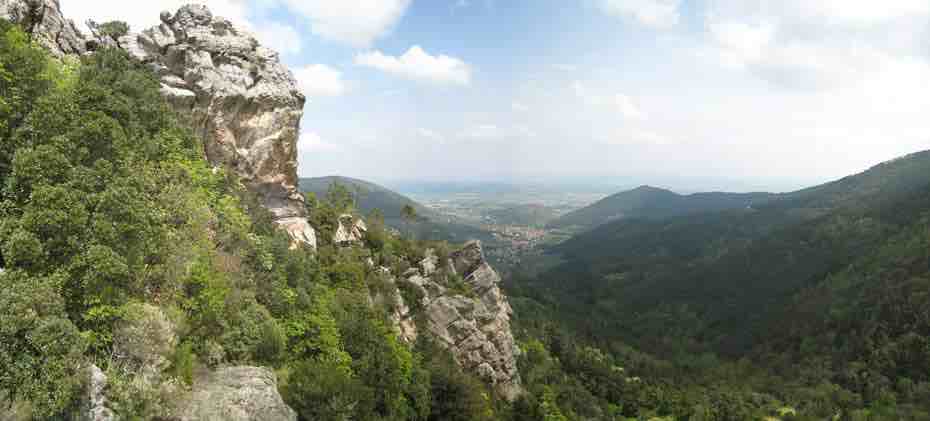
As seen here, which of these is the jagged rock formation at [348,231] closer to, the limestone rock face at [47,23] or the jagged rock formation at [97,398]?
the limestone rock face at [47,23]

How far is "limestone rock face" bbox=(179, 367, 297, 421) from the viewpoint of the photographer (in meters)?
15.3

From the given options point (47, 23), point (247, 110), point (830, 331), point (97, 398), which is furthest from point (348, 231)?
point (830, 331)

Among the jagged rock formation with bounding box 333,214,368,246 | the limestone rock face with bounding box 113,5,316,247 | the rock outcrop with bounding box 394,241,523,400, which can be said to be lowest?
the rock outcrop with bounding box 394,241,523,400

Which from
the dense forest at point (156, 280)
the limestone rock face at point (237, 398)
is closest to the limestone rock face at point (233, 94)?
the dense forest at point (156, 280)

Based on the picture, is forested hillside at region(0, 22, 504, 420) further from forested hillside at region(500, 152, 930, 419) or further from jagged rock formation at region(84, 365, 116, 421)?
forested hillside at region(500, 152, 930, 419)

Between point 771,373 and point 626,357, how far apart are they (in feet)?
178

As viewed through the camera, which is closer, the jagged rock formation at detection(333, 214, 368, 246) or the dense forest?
the dense forest

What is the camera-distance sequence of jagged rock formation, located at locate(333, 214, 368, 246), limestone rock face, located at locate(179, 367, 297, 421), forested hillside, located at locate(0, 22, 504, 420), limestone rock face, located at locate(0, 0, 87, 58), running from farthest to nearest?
1. jagged rock formation, located at locate(333, 214, 368, 246)
2. limestone rock face, located at locate(0, 0, 87, 58)
3. limestone rock face, located at locate(179, 367, 297, 421)
4. forested hillside, located at locate(0, 22, 504, 420)

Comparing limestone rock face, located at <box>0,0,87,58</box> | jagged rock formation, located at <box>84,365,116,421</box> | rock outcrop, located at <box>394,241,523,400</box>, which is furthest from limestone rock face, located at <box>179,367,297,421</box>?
rock outcrop, located at <box>394,241,523,400</box>

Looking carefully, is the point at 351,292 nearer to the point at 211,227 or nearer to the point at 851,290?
the point at 211,227

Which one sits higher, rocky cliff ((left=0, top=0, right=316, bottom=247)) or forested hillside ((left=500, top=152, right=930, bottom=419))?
rocky cliff ((left=0, top=0, right=316, bottom=247))

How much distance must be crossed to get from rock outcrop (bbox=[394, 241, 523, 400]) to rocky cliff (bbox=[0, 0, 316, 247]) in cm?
1601

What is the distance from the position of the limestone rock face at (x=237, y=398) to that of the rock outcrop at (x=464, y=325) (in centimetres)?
2891

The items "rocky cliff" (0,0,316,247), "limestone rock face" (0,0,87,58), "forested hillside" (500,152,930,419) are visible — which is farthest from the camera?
"forested hillside" (500,152,930,419)
